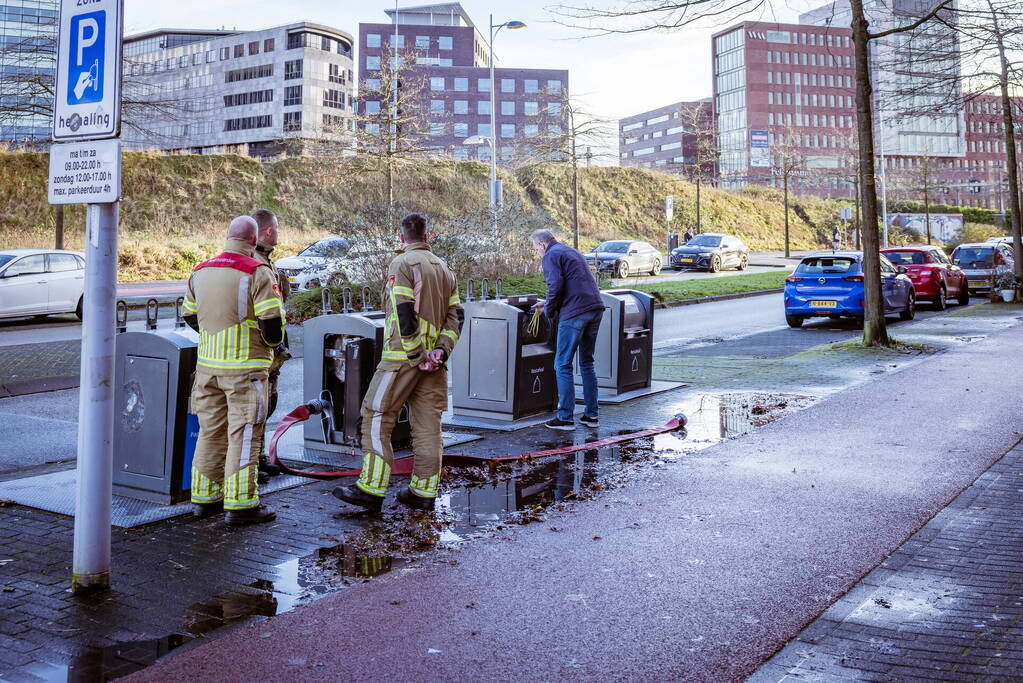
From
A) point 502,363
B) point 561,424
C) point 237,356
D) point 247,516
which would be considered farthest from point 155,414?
point 561,424

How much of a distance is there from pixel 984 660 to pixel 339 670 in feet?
8.05

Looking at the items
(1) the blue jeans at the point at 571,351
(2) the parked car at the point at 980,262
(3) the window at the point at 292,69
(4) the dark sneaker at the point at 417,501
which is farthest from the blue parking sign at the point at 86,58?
(3) the window at the point at 292,69

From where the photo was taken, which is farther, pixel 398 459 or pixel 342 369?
pixel 342 369

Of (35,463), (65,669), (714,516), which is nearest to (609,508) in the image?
(714,516)

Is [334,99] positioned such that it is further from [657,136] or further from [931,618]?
[931,618]

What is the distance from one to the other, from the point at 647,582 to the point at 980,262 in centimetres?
2877

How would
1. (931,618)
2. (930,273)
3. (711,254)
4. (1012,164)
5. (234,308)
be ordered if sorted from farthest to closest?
(711,254) → (1012,164) → (930,273) → (234,308) → (931,618)

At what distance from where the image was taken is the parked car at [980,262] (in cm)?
2962

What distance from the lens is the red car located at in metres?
24.9

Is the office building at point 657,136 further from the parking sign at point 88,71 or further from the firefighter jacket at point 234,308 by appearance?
the parking sign at point 88,71

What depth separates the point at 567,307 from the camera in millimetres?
9047

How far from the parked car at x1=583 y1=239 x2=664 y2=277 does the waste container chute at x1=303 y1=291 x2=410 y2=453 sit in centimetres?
2799

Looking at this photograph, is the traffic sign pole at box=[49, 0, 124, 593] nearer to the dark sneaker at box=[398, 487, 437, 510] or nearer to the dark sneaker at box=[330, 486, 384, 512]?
the dark sneaker at box=[330, 486, 384, 512]

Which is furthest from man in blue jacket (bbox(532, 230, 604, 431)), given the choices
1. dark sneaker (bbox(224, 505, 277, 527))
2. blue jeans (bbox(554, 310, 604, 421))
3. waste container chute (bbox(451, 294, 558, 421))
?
dark sneaker (bbox(224, 505, 277, 527))
